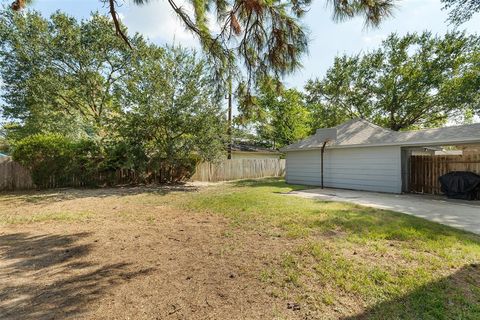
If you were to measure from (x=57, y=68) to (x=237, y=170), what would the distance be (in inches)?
518

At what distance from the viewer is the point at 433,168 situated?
9727 millimetres

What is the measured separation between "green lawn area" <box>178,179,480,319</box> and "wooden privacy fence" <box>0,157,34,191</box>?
10.3 metres

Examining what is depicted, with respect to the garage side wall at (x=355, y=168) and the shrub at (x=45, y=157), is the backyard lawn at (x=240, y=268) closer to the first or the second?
the garage side wall at (x=355, y=168)

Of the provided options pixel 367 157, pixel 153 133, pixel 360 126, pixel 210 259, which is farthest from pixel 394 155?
pixel 153 133

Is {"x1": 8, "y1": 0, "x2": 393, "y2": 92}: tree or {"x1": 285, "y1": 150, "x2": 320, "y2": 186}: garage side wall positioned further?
{"x1": 285, "y1": 150, "x2": 320, "y2": 186}: garage side wall

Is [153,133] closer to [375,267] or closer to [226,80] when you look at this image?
[226,80]

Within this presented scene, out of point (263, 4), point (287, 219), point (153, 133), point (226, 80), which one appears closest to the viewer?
point (263, 4)

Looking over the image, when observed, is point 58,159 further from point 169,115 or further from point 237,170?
point 237,170

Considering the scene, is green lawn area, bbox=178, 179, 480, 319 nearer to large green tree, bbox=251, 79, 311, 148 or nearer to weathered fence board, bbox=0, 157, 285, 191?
weathered fence board, bbox=0, 157, 285, 191

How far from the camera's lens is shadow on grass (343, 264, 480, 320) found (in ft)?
6.79

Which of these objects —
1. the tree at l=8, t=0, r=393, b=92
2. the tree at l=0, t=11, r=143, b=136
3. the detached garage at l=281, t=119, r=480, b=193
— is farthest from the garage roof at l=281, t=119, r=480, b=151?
the tree at l=0, t=11, r=143, b=136

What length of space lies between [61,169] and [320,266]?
1159 cm

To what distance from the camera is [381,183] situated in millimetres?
10289

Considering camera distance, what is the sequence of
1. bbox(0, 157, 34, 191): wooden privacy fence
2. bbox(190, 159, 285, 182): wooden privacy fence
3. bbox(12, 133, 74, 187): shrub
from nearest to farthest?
bbox(12, 133, 74, 187): shrub < bbox(0, 157, 34, 191): wooden privacy fence < bbox(190, 159, 285, 182): wooden privacy fence
